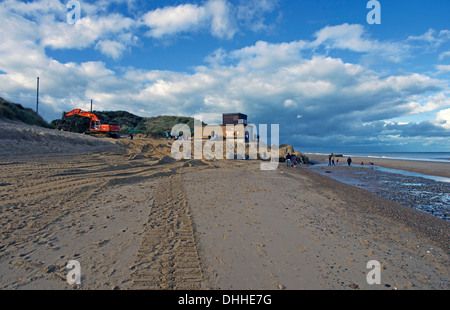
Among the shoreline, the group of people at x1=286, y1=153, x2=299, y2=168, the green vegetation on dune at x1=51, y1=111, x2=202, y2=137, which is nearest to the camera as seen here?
the group of people at x1=286, y1=153, x2=299, y2=168

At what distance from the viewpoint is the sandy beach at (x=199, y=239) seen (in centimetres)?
352

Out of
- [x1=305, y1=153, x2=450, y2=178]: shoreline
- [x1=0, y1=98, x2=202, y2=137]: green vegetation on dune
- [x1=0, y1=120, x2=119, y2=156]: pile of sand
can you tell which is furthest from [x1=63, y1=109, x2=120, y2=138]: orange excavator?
[x1=305, y1=153, x2=450, y2=178]: shoreline

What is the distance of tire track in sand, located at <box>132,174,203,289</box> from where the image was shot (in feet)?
10.9

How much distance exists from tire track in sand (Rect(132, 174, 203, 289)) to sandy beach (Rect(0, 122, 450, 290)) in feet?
0.07

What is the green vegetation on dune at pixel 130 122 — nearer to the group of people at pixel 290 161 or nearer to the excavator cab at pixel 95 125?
the excavator cab at pixel 95 125

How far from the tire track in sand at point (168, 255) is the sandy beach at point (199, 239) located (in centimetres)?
2

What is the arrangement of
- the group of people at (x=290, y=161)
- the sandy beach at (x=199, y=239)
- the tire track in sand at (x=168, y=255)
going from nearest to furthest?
the tire track in sand at (x=168, y=255), the sandy beach at (x=199, y=239), the group of people at (x=290, y=161)

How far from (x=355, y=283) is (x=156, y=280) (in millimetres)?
3154

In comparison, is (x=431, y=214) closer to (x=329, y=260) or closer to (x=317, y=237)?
(x=317, y=237)

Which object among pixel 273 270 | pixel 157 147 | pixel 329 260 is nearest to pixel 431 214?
pixel 329 260

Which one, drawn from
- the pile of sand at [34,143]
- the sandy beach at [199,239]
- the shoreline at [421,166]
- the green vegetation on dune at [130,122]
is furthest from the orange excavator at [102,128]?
the shoreline at [421,166]

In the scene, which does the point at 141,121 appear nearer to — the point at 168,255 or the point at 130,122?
the point at 130,122

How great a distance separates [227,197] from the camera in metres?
8.81

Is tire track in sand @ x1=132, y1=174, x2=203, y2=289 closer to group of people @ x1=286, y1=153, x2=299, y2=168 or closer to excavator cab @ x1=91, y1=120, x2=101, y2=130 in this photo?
group of people @ x1=286, y1=153, x2=299, y2=168
